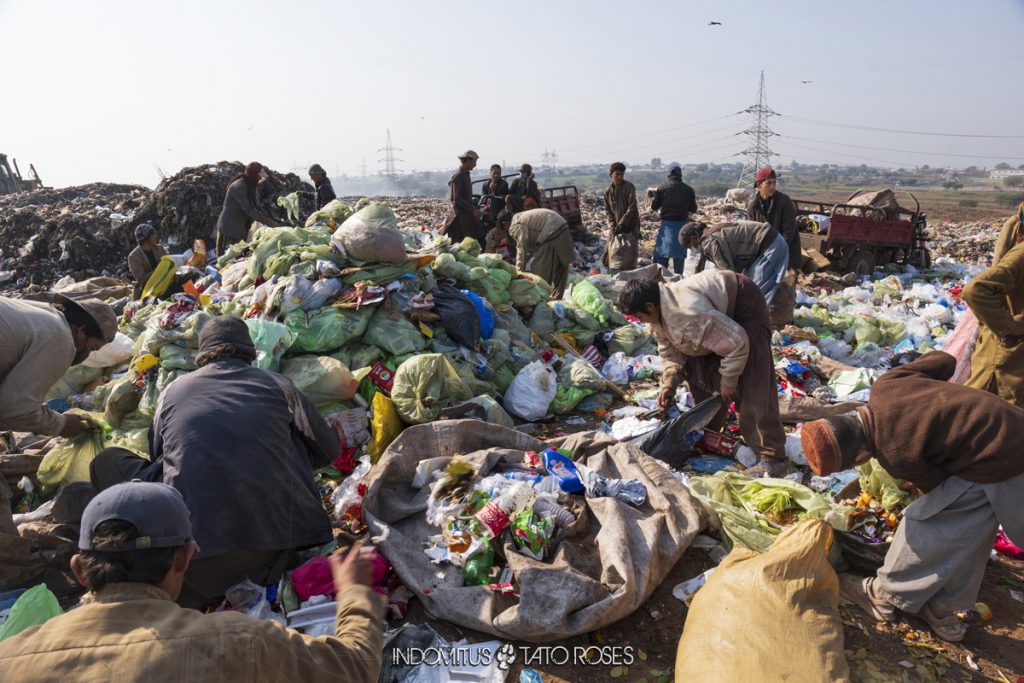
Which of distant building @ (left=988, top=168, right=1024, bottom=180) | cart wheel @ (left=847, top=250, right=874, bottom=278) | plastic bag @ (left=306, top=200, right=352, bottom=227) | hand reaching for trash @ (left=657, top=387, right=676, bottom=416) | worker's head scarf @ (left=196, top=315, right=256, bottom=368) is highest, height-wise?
distant building @ (left=988, top=168, right=1024, bottom=180)

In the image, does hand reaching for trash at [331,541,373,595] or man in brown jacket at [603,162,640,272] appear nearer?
hand reaching for trash at [331,541,373,595]

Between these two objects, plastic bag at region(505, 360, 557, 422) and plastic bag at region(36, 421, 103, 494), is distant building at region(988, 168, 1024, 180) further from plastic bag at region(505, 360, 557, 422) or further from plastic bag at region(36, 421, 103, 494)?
plastic bag at region(36, 421, 103, 494)

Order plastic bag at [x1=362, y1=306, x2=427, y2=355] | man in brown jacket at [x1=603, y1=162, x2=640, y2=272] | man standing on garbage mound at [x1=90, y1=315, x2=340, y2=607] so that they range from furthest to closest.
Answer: man in brown jacket at [x1=603, y1=162, x2=640, y2=272] < plastic bag at [x1=362, y1=306, x2=427, y2=355] < man standing on garbage mound at [x1=90, y1=315, x2=340, y2=607]

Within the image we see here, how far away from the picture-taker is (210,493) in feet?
7.96

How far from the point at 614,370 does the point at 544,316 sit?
95 cm

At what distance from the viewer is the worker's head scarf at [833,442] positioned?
7.62 feet

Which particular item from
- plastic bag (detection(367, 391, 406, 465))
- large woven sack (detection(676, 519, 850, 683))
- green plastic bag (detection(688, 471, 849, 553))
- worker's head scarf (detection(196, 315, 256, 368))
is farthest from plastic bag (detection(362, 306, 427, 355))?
large woven sack (detection(676, 519, 850, 683))

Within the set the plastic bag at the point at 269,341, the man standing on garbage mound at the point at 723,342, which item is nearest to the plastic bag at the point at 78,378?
the plastic bag at the point at 269,341

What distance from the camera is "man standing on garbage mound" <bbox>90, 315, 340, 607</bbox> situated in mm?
2436

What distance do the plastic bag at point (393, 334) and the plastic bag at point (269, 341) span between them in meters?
0.62

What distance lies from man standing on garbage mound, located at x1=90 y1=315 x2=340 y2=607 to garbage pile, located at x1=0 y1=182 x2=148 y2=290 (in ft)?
34.0

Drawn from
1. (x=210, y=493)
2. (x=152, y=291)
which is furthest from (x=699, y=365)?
(x=152, y=291)

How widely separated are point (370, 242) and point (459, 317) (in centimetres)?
96

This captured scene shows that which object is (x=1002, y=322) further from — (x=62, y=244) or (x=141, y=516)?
(x=62, y=244)
